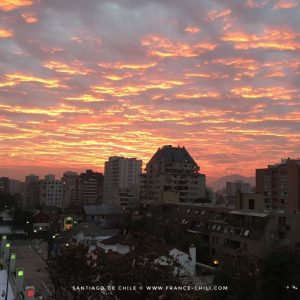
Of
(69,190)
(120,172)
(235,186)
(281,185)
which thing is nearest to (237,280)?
(281,185)

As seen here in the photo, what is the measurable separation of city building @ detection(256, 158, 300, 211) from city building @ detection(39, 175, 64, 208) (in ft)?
234

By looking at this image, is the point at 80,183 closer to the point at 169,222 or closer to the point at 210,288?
the point at 169,222

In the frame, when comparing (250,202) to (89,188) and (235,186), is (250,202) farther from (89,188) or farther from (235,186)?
(235,186)

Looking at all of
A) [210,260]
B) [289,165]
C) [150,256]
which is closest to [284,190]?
[289,165]

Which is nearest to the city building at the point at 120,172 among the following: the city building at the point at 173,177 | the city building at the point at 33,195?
the city building at the point at 33,195

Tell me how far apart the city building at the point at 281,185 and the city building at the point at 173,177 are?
62.2 ft

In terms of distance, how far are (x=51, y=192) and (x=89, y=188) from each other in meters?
11.1

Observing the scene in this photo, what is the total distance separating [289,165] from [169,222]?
20.7 meters

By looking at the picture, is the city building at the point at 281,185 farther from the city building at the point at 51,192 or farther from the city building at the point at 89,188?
the city building at the point at 51,192

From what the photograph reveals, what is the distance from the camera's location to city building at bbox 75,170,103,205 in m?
119

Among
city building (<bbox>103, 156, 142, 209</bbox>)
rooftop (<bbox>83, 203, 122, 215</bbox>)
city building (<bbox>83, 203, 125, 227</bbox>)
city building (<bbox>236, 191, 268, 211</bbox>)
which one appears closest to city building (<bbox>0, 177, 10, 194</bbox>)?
city building (<bbox>103, 156, 142, 209</bbox>)

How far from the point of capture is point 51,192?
118 meters

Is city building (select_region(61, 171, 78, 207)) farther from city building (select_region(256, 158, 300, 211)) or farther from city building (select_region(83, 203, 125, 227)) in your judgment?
city building (select_region(256, 158, 300, 211))

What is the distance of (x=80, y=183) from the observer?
394ft
